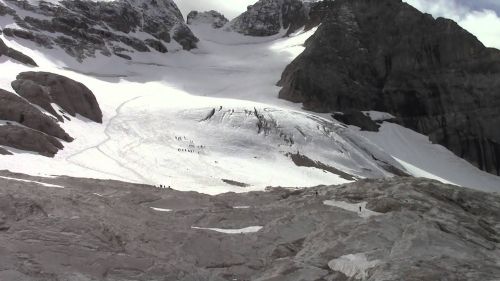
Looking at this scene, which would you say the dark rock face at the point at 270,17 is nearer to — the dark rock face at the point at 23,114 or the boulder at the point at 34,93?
the boulder at the point at 34,93

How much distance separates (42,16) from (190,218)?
84200 millimetres

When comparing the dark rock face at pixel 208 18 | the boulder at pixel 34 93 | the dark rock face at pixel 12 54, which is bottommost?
the boulder at pixel 34 93

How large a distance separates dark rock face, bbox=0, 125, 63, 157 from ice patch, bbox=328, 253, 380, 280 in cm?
2169

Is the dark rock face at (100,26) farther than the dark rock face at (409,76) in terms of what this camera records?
Yes

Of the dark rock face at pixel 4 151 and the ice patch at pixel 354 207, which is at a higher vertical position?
the ice patch at pixel 354 207

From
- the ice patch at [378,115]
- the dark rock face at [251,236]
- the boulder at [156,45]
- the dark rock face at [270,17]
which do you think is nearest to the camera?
the dark rock face at [251,236]

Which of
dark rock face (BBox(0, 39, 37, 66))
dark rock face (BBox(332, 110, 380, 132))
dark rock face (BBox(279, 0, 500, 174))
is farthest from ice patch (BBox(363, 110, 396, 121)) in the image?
dark rock face (BBox(0, 39, 37, 66))

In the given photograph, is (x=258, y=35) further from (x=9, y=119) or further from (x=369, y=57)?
(x=9, y=119)

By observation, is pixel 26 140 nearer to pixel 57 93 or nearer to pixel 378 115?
pixel 57 93

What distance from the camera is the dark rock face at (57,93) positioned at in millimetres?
41188

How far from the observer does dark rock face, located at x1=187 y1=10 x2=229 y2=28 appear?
6181 inches

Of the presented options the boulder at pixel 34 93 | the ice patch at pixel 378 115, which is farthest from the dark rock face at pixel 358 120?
the boulder at pixel 34 93

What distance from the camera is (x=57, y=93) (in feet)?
147

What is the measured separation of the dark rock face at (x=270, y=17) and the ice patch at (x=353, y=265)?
13082 cm
